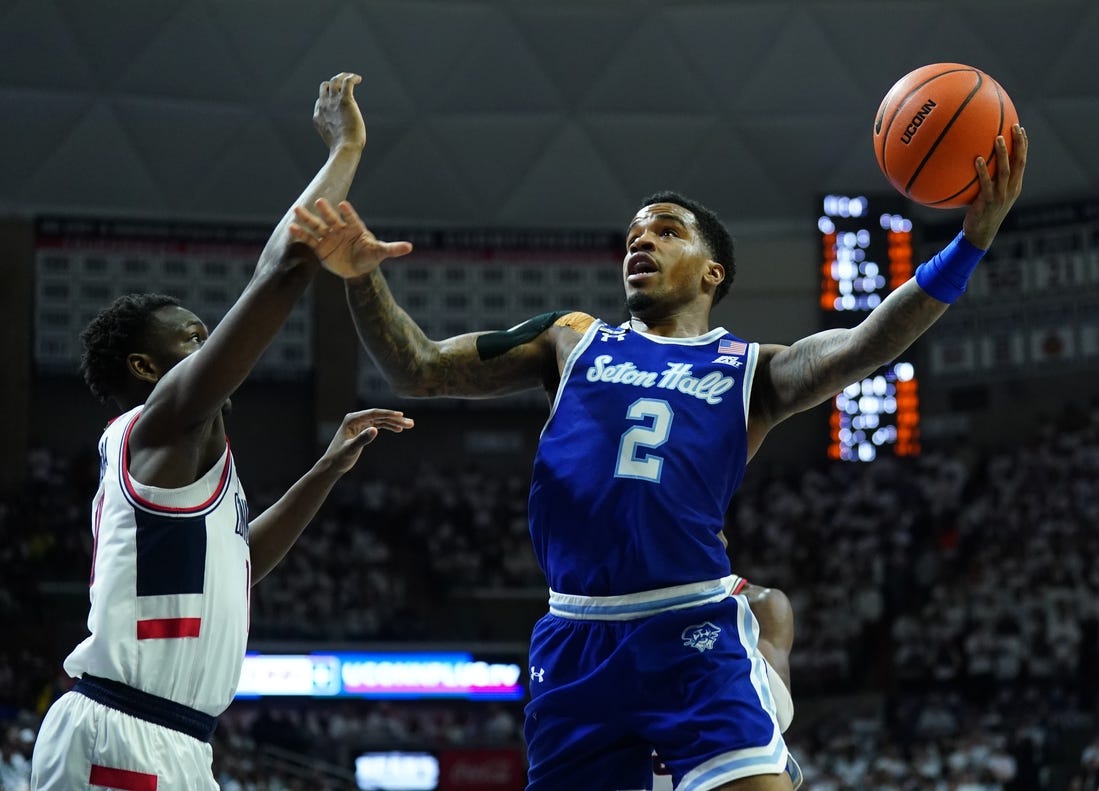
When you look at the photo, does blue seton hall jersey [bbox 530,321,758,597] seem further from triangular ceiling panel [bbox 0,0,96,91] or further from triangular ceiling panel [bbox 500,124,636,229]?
triangular ceiling panel [bbox 0,0,96,91]

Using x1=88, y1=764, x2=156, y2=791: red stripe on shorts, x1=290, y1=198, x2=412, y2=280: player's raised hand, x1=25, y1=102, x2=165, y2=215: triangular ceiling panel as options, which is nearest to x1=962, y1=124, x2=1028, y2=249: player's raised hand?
x1=290, y1=198, x2=412, y2=280: player's raised hand

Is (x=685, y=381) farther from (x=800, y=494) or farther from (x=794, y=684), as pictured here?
(x=800, y=494)

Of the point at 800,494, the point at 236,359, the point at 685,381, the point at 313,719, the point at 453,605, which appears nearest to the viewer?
the point at 236,359

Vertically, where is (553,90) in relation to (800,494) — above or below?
above

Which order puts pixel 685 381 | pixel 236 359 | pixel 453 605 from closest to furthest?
pixel 236 359 < pixel 685 381 < pixel 453 605

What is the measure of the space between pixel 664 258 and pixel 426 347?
3.14 feet

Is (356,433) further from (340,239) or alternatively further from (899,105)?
(899,105)

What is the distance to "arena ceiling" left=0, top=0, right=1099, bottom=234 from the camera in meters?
23.0

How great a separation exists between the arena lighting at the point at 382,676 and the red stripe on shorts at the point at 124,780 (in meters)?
15.2

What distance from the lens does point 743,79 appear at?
78.1 ft

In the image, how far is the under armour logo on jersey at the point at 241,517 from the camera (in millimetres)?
4160

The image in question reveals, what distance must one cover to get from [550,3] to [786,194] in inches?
211

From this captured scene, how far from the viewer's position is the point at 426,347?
4648 mm

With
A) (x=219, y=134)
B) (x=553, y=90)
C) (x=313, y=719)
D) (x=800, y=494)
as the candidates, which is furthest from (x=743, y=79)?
(x=313, y=719)
